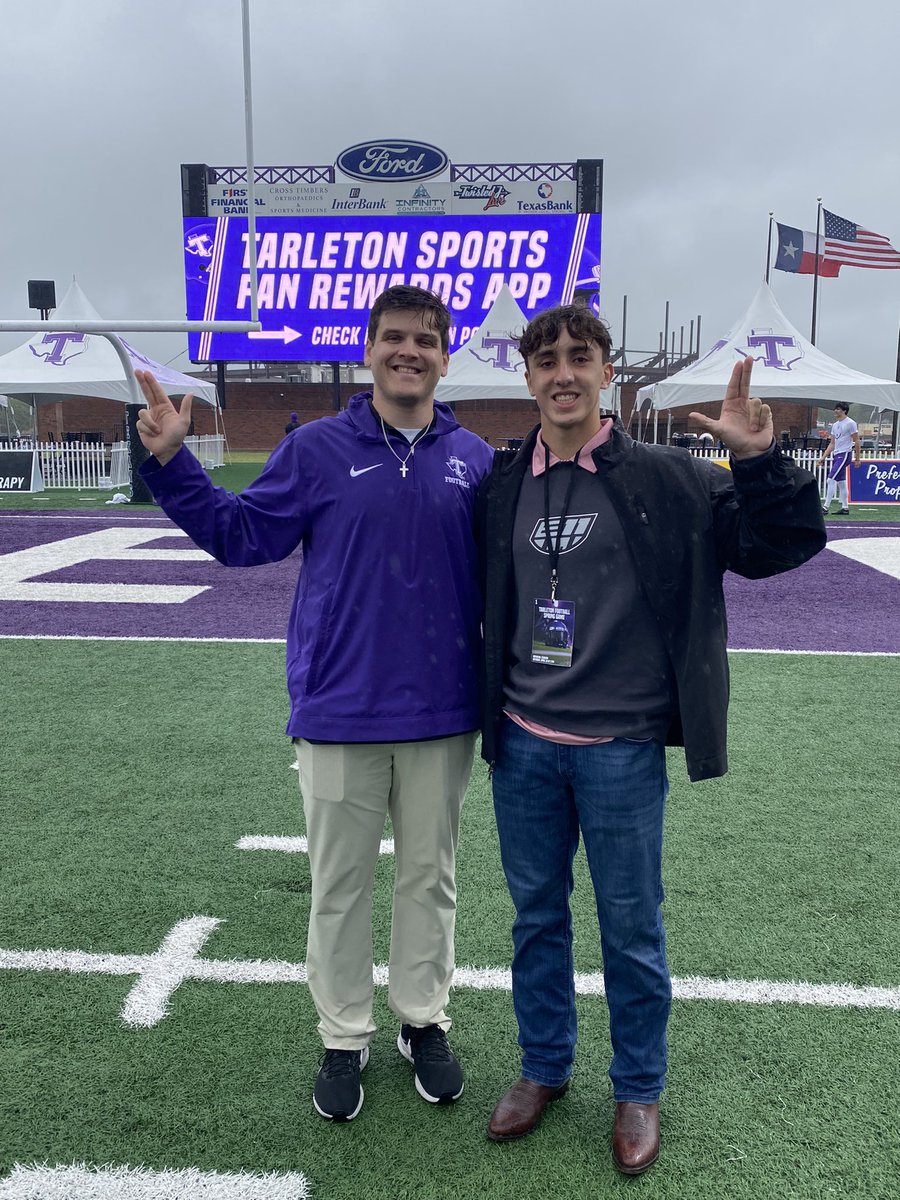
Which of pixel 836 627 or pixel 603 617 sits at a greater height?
pixel 603 617

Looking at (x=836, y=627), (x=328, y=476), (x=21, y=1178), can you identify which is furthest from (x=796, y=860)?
(x=836, y=627)

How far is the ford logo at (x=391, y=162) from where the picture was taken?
110ft

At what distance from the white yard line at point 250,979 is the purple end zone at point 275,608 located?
440 cm

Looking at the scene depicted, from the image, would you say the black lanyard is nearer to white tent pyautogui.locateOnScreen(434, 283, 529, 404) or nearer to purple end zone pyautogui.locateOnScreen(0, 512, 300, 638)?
purple end zone pyautogui.locateOnScreen(0, 512, 300, 638)

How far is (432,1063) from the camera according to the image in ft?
7.99

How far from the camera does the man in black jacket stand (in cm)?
215

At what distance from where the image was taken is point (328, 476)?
237 centimetres

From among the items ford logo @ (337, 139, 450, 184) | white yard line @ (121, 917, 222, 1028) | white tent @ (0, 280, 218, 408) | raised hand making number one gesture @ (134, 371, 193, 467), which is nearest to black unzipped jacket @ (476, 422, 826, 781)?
raised hand making number one gesture @ (134, 371, 193, 467)

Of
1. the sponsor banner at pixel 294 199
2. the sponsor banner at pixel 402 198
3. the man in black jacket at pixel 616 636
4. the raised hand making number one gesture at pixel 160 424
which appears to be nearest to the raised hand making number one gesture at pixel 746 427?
the man in black jacket at pixel 616 636

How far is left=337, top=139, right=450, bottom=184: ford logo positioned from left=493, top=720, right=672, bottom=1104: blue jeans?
1362 inches

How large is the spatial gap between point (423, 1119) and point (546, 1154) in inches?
A: 11.8

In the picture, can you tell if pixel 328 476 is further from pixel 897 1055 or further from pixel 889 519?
pixel 889 519

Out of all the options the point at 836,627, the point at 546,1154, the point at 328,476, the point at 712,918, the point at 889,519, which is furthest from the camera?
the point at 889,519

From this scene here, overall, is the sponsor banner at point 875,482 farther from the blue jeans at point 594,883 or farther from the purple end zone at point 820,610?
the blue jeans at point 594,883
